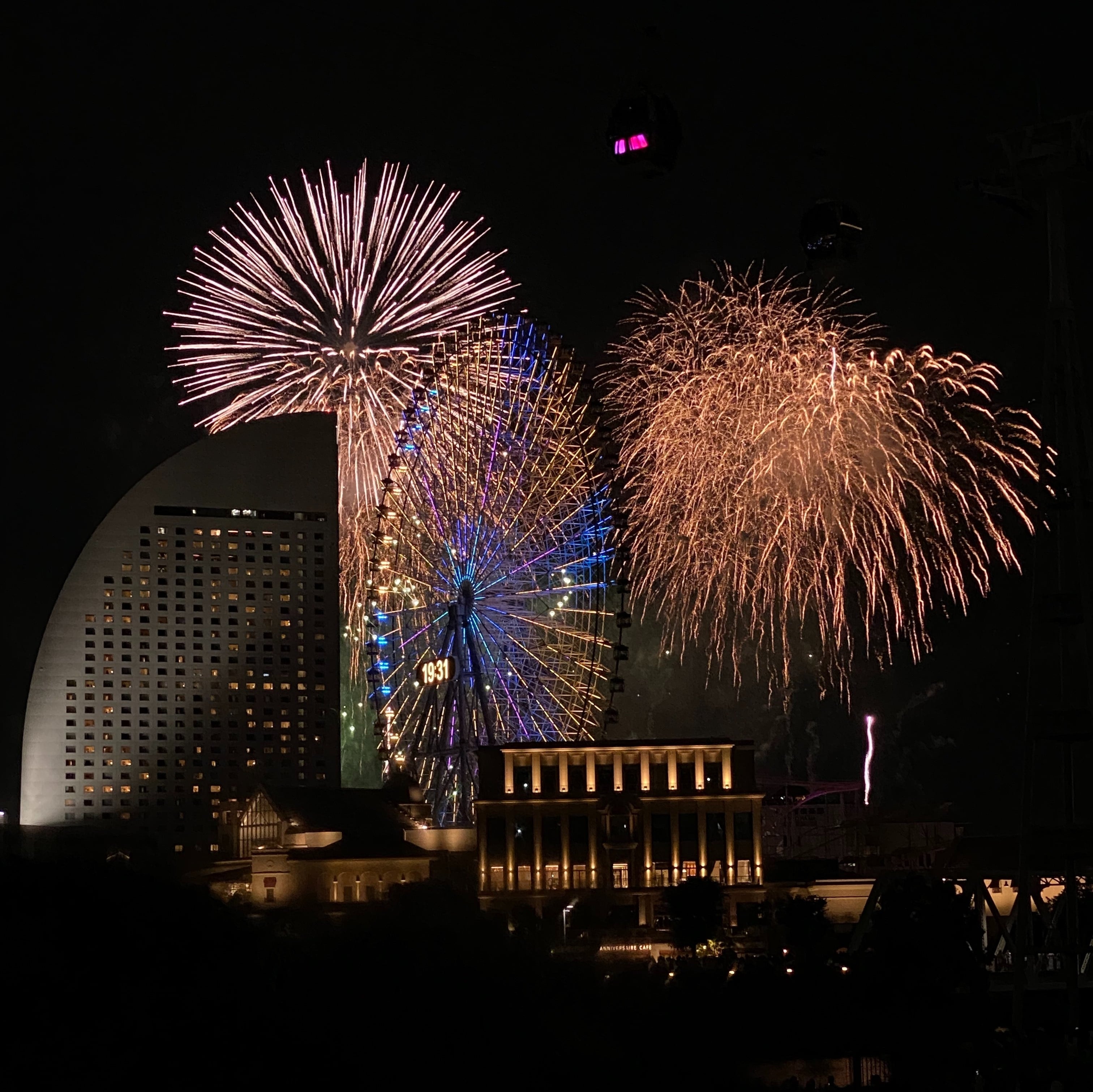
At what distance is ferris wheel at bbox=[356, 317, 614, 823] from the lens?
299ft

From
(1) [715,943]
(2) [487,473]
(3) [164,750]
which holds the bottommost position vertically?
→ (1) [715,943]

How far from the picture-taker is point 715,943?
95.3 m

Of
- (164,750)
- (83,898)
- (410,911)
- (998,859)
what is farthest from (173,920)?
(164,750)

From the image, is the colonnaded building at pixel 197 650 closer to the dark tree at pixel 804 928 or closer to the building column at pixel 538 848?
the building column at pixel 538 848

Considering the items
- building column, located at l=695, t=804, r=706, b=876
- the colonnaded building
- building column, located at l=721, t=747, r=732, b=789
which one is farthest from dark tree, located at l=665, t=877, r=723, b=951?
the colonnaded building

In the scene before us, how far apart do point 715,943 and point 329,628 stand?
78666mm

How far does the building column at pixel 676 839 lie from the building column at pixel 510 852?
8356 millimetres

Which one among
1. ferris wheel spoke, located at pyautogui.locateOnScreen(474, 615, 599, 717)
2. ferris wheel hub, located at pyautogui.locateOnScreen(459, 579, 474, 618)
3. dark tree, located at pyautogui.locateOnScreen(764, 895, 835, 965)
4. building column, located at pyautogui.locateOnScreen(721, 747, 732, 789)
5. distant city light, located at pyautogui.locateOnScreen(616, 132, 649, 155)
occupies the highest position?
distant city light, located at pyautogui.locateOnScreen(616, 132, 649, 155)

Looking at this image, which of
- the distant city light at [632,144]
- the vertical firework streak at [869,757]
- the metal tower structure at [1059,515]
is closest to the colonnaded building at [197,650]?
the vertical firework streak at [869,757]

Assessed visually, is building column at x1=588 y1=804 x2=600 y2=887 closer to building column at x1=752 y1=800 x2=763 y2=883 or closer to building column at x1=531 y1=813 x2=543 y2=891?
building column at x1=531 y1=813 x2=543 y2=891

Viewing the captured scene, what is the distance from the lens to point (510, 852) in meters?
106

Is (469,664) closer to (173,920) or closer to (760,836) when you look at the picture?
(760,836)

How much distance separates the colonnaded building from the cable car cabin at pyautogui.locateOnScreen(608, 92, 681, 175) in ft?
376

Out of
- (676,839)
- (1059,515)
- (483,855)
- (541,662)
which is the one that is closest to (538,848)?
(483,855)
